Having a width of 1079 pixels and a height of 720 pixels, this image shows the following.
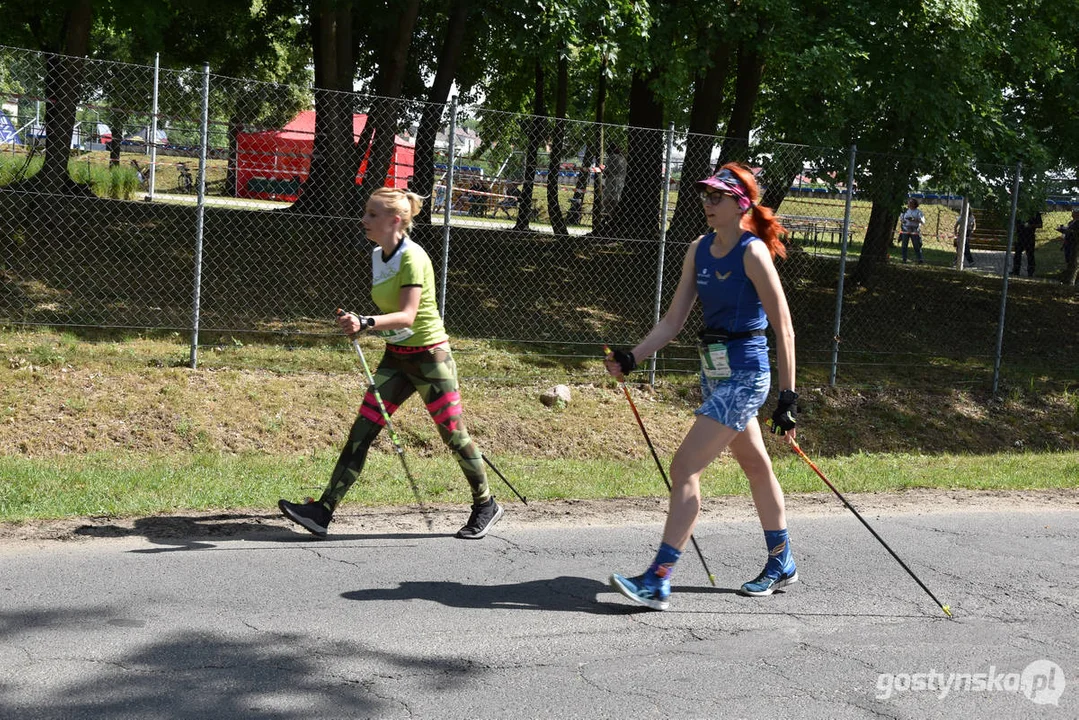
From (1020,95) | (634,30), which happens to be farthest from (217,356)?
(1020,95)

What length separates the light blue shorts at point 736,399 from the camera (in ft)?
18.2

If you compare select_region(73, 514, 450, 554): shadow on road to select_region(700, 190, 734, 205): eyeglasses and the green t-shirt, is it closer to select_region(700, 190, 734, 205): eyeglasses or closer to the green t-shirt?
the green t-shirt

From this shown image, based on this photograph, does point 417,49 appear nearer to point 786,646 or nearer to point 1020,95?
point 1020,95

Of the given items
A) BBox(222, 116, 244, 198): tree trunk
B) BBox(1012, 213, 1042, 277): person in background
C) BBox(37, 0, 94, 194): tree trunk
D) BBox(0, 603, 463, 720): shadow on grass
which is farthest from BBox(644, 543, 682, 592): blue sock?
BBox(1012, 213, 1042, 277): person in background

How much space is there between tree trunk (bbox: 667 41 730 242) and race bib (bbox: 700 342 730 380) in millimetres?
7264

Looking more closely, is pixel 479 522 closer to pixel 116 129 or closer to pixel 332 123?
pixel 116 129

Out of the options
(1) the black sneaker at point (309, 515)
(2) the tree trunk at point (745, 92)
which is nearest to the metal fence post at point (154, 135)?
(1) the black sneaker at point (309, 515)

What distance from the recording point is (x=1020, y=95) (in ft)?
59.2

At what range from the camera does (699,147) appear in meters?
14.4

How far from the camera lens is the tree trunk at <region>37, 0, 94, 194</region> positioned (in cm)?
1180

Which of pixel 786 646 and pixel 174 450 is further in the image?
pixel 174 450

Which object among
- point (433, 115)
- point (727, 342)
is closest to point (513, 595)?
point (727, 342)

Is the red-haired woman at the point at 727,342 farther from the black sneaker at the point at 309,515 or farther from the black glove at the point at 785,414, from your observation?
the black sneaker at the point at 309,515

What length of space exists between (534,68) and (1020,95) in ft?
32.5
